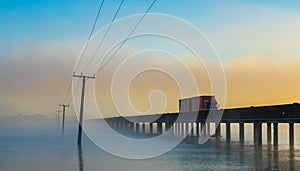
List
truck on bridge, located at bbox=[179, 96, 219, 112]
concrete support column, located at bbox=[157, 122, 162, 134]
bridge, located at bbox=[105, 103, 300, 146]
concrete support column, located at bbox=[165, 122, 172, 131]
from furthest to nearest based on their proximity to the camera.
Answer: concrete support column, located at bbox=[157, 122, 162, 134] < concrete support column, located at bbox=[165, 122, 172, 131] < truck on bridge, located at bbox=[179, 96, 219, 112] < bridge, located at bbox=[105, 103, 300, 146]

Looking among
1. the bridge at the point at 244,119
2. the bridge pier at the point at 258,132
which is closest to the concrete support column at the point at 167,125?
the bridge at the point at 244,119

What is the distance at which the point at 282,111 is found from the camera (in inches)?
1938

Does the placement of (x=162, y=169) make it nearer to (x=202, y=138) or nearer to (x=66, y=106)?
(x=202, y=138)

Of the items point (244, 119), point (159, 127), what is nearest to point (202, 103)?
point (244, 119)

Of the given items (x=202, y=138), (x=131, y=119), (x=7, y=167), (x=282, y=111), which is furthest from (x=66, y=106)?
(x=7, y=167)

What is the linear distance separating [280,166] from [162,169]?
681cm

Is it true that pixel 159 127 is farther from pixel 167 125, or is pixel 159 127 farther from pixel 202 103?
pixel 202 103

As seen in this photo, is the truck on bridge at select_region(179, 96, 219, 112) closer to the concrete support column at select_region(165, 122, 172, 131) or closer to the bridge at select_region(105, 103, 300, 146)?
the bridge at select_region(105, 103, 300, 146)

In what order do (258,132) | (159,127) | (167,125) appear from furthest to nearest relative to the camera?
(159,127) → (167,125) → (258,132)

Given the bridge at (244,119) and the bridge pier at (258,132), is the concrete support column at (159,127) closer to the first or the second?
the bridge at (244,119)

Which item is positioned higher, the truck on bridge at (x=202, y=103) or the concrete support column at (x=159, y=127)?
the truck on bridge at (x=202, y=103)

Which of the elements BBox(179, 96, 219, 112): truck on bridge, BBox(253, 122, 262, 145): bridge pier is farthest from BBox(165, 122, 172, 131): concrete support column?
BBox(253, 122, 262, 145): bridge pier

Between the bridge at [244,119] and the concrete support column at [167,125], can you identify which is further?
the concrete support column at [167,125]

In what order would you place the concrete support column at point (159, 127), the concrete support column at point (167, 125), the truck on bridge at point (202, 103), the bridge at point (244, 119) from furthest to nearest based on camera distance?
the concrete support column at point (159, 127), the concrete support column at point (167, 125), the truck on bridge at point (202, 103), the bridge at point (244, 119)
